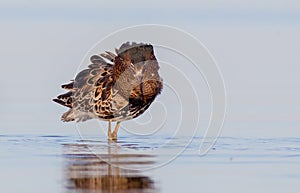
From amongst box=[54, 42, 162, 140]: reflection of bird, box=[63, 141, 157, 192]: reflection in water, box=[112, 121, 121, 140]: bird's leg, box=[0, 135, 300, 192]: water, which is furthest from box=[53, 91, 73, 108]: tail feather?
box=[63, 141, 157, 192]: reflection in water

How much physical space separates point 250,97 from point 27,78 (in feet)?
13.3

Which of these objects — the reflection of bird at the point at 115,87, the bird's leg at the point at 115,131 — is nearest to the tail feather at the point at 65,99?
the reflection of bird at the point at 115,87

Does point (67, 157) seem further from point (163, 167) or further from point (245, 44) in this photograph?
point (245, 44)

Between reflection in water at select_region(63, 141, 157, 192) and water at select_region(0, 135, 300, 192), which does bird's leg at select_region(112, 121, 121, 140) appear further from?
reflection in water at select_region(63, 141, 157, 192)

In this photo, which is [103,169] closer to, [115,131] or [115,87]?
[115,131]

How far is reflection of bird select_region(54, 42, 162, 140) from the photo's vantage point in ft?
50.2

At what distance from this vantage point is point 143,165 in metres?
12.5

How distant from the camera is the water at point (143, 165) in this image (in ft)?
Answer: 36.1

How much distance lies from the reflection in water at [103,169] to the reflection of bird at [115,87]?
1.03 m

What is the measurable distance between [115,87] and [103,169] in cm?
385

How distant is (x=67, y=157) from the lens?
43.2 feet

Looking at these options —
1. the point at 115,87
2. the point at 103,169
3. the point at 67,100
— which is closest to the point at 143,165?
the point at 103,169

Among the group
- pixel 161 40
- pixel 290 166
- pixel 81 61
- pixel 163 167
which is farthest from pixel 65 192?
pixel 81 61

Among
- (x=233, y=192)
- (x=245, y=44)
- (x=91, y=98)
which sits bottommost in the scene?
(x=233, y=192)
